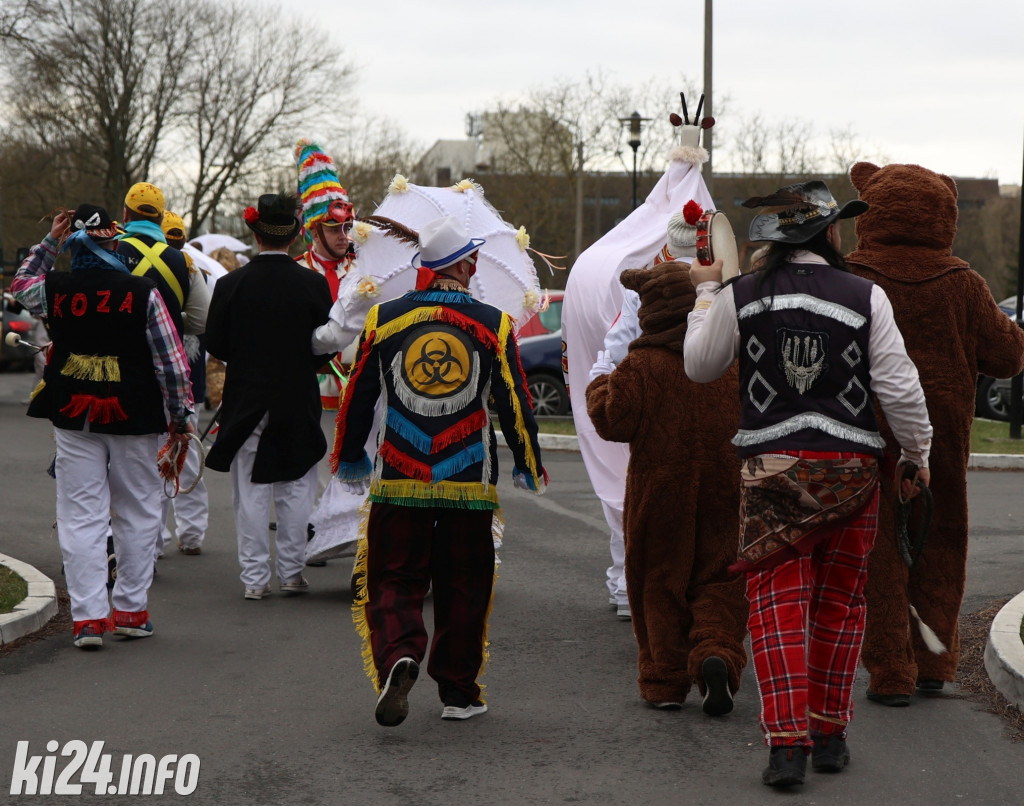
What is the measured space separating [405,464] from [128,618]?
7.05 feet

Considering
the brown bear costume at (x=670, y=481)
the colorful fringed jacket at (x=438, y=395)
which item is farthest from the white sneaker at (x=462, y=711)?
the colorful fringed jacket at (x=438, y=395)

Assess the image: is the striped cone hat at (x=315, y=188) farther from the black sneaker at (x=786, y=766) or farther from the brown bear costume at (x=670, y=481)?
the black sneaker at (x=786, y=766)

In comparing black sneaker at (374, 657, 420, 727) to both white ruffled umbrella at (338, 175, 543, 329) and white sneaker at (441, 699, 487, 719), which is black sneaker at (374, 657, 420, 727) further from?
Answer: white ruffled umbrella at (338, 175, 543, 329)

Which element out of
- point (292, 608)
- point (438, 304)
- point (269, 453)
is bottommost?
point (292, 608)

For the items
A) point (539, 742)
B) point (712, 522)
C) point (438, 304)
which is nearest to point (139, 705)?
point (539, 742)

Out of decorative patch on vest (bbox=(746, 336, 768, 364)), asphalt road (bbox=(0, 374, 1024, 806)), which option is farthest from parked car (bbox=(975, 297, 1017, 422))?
decorative patch on vest (bbox=(746, 336, 768, 364))

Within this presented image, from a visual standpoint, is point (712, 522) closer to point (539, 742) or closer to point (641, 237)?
point (539, 742)

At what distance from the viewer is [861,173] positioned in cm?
587

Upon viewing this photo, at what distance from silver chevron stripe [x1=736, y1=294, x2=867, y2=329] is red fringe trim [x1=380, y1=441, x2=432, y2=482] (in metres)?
1.43

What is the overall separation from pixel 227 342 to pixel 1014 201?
58789 mm

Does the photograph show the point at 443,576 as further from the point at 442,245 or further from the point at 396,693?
the point at 442,245

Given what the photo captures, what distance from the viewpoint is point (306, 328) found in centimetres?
755

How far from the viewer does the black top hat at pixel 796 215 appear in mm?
4566

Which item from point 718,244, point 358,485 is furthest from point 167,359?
point 718,244
